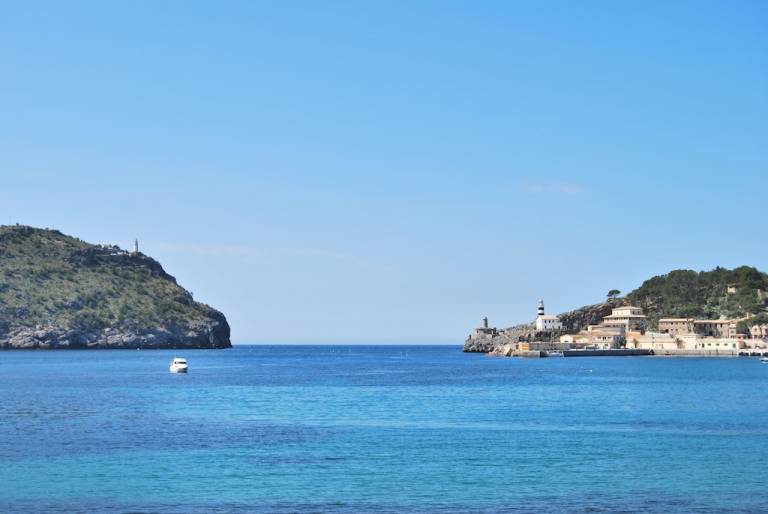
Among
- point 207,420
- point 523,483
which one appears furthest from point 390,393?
point 523,483

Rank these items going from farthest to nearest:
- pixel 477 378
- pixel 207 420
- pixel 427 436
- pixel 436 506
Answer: pixel 477 378, pixel 207 420, pixel 427 436, pixel 436 506

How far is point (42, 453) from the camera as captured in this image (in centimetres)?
4528

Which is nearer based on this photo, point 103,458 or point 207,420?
point 103,458

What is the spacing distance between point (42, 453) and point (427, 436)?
19850 mm

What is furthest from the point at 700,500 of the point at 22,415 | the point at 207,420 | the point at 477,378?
the point at 477,378

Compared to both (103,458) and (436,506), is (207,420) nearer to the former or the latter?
(103,458)

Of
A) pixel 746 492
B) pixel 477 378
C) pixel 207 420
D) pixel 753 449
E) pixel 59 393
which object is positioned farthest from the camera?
pixel 477 378

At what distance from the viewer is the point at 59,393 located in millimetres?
85438

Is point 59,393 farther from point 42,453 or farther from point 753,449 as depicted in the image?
point 753,449

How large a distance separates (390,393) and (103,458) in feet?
149

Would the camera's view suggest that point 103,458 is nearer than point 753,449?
Yes

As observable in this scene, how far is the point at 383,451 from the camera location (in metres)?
46.8

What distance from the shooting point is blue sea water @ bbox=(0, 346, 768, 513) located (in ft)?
115

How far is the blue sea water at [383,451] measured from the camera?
35.1 meters
